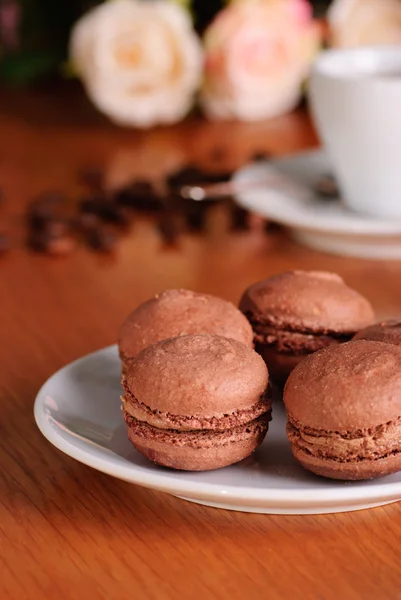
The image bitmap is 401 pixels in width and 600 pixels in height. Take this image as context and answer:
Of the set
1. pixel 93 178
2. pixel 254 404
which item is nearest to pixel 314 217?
pixel 93 178

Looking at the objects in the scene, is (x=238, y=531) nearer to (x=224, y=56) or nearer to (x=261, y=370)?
(x=261, y=370)

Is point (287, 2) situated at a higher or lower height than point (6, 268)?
higher

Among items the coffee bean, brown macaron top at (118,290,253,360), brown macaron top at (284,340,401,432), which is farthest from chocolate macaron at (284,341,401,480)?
the coffee bean

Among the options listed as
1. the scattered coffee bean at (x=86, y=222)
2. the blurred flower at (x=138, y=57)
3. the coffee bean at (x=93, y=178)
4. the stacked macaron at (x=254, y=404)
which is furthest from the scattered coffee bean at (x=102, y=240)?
the stacked macaron at (x=254, y=404)

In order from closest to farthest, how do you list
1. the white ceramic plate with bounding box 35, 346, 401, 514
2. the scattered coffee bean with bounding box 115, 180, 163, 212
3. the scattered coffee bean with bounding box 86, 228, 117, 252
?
the white ceramic plate with bounding box 35, 346, 401, 514, the scattered coffee bean with bounding box 86, 228, 117, 252, the scattered coffee bean with bounding box 115, 180, 163, 212

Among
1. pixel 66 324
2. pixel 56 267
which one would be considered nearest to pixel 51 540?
pixel 66 324

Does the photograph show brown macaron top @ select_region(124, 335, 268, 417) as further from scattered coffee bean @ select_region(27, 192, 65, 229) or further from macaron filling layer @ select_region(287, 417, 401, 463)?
scattered coffee bean @ select_region(27, 192, 65, 229)

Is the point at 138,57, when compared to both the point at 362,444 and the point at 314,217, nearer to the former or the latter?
the point at 314,217
